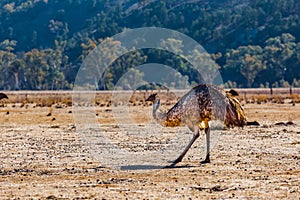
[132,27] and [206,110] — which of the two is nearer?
[206,110]

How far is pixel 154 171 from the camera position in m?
15.7

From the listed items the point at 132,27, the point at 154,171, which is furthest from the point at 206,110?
the point at 132,27

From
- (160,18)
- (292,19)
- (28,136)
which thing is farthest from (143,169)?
(160,18)

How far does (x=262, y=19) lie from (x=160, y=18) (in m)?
21.9

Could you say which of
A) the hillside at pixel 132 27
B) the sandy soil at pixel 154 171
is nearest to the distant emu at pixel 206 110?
the sandy soil at pixel 154 171

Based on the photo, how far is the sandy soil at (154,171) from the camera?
12883 millimetres

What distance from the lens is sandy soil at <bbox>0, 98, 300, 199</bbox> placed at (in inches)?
507

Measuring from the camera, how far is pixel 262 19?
136 m

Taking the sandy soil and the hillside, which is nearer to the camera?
the sandy soil

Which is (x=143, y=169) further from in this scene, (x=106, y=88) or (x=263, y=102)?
(x=106, y=88)

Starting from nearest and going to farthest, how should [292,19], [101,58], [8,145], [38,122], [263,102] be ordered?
[8,145] < [38,122] < [263,102] < [101,58] < [292,19]

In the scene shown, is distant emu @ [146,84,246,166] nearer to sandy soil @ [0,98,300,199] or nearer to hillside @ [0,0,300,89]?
sandy soil @ [0,98,300,199]

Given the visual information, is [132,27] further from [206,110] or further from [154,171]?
[154,171]

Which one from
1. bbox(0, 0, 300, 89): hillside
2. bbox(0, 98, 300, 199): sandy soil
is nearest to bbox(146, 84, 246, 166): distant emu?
bbox(0, 98, 300, 199): sandy soil
